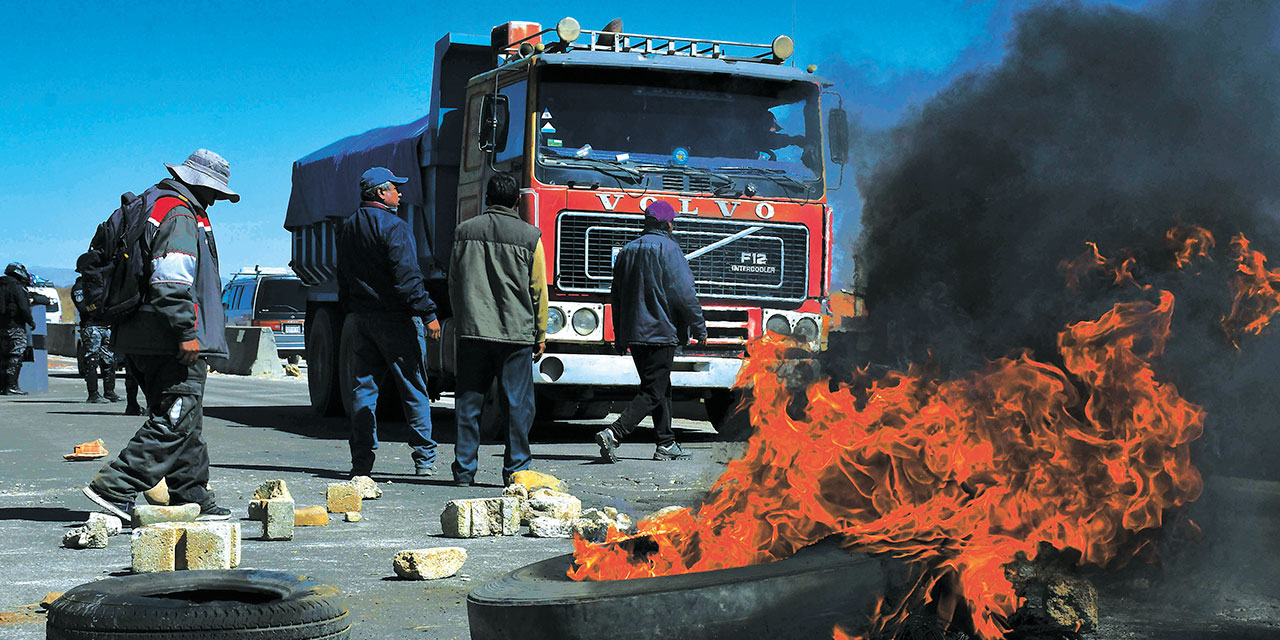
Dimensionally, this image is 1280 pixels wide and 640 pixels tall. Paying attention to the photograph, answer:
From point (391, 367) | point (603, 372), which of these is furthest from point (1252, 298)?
point (603, 372)

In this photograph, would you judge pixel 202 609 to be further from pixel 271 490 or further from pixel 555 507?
pixel 271 490

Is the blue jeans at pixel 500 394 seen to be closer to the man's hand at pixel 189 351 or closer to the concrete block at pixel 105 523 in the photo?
the man's hand at pixel 189 351

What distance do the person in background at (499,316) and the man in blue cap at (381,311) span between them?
15.8 inches

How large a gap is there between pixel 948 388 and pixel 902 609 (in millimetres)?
832

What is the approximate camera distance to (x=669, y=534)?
4363mm

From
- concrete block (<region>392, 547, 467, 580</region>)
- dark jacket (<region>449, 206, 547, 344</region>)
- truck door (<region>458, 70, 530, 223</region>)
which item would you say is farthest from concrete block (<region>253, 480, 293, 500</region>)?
truck door (<region>458, 70, 530, 223</region>)

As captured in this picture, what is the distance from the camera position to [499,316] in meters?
9.07

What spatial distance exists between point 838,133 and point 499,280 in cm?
450

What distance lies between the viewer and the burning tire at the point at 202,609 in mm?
3828

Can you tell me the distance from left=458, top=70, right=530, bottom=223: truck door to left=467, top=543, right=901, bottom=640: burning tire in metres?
8.44

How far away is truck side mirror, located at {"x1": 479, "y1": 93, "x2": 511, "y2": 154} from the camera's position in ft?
40.1

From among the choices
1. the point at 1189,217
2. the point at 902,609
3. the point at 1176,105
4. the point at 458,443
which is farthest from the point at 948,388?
the point at 458,443

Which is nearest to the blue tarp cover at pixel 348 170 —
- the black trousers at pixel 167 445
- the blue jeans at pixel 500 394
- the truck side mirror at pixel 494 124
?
the truck side mirror at pixel 494 124

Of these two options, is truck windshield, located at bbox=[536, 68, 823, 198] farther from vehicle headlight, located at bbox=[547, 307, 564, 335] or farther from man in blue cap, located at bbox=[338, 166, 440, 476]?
man in blue cap, located at bbox=[338, 166, 440, 476]
